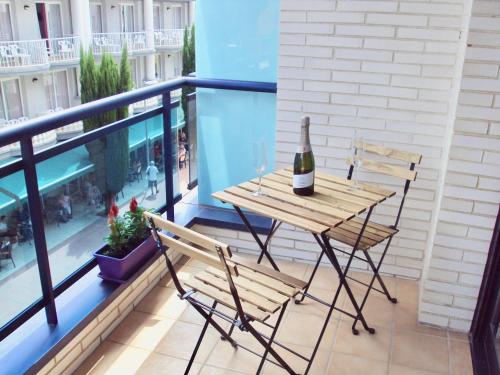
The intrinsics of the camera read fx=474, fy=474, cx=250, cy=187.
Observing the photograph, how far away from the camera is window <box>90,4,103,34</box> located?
10773mm

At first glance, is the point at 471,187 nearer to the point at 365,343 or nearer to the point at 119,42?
the point at 365,343

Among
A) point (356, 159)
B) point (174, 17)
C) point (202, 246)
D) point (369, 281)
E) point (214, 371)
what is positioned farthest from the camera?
point (174, 17)

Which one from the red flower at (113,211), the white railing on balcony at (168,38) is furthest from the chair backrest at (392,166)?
the white railing on balcony at (168,38)

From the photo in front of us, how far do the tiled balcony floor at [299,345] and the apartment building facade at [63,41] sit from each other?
689cm

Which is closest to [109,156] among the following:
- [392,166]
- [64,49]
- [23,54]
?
[392,166]

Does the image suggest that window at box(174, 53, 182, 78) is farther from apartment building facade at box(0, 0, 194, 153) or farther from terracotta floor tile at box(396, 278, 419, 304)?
terracotta floor tile at box(396, 278, 419, 304)

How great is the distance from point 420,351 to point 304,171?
1133 mm

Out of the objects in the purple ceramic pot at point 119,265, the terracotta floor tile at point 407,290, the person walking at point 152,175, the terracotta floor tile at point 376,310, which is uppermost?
the person walking at point 152,175

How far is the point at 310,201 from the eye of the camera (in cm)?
215

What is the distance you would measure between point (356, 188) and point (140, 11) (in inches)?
407

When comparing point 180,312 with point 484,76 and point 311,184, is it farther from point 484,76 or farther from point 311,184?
point 484,76

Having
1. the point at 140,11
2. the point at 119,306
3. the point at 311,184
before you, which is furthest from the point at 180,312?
the point at 140,11

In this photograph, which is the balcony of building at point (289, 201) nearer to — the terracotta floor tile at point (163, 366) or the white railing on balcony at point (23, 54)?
the terracotta floor tile at point (163, 366)

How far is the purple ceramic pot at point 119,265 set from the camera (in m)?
2.52
